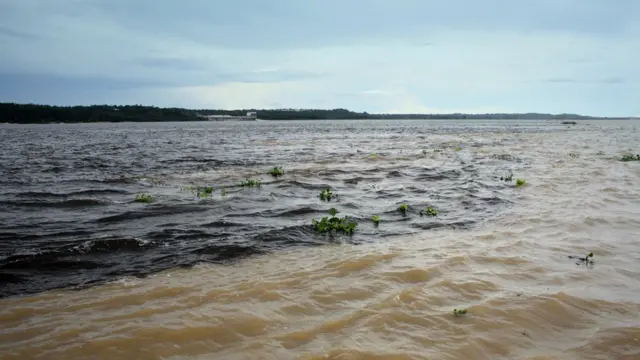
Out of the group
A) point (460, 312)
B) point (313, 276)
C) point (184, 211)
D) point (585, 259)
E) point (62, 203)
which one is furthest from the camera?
point (62, 203)

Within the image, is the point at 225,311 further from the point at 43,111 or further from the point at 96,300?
the point at 43,111

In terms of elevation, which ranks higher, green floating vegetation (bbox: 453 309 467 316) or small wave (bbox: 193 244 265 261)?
green floating vegetation (bbox: 453 309 467 316)

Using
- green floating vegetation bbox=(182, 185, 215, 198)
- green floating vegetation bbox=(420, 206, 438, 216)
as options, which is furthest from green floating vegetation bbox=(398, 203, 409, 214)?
green floating vegetation bbox=(182, 185, 215, 198)

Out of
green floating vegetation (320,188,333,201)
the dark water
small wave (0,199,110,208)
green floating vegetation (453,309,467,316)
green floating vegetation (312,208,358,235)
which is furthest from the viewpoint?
green floating vegetation (320,188,333,201)

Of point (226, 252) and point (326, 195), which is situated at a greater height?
point (326, 195)

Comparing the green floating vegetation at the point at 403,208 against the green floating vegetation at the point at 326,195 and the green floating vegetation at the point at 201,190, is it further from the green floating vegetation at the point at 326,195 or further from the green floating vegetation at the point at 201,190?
the green floating vegetation at the point at 201,190

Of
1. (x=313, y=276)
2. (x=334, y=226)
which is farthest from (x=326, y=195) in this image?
(x=313, y=276)

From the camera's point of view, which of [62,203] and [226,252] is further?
[62,203]

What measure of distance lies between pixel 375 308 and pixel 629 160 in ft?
88.4

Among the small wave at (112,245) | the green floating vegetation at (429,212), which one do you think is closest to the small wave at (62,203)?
the small wave at (112,245)

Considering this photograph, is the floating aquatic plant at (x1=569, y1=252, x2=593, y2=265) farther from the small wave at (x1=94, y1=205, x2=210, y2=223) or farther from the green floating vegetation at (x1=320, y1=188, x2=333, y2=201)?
the small wave at (x1=94, y1=205, x2=210, y2=223)

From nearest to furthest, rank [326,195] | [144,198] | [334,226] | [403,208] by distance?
1. [334,226]
2. [403,208]
3. [144,198]
4. [326,195]

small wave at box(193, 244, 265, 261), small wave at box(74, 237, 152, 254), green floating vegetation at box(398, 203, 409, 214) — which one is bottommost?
small wave at box(193, 244, 265, 261)

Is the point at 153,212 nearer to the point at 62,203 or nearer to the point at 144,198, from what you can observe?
the point at 144,198
